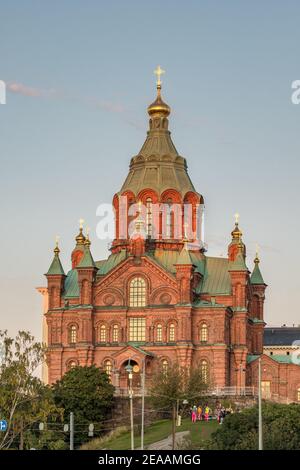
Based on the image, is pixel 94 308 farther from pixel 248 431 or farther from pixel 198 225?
pixel 248 431

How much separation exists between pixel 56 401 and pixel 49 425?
19.4 ft

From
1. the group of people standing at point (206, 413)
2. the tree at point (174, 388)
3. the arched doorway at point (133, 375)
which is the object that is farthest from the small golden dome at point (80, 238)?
the group of people standing at point (206, 413)

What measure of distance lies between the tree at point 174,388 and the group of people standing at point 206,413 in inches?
52.6

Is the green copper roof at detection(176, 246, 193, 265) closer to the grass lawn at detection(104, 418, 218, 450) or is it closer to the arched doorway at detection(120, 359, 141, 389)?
the arched doorway at detection(120, 359, 141, 389)

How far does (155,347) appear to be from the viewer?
123m

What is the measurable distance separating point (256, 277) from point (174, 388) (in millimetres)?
26893

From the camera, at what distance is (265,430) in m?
82.2

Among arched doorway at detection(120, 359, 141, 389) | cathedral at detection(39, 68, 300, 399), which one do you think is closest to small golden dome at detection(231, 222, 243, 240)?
cathedral at detection(39, 68, 300, 399)

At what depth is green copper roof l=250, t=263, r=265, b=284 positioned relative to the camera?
134 meters

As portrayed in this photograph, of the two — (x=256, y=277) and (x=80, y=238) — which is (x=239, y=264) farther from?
(x=80, y=238)

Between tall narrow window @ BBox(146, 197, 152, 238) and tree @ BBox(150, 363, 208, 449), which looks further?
tall narrow window @ BBox(146, 197, 152, 238)

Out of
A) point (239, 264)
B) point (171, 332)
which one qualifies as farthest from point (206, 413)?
point (239, 264)

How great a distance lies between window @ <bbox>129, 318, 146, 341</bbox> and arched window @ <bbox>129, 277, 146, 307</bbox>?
1.48 meters

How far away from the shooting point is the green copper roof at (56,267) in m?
Result: 128
